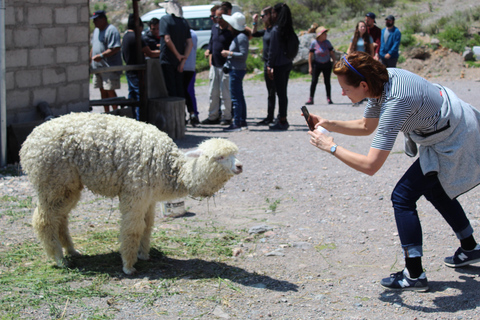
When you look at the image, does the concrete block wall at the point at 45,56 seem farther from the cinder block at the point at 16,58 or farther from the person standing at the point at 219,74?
the person standing at the point at 219,74

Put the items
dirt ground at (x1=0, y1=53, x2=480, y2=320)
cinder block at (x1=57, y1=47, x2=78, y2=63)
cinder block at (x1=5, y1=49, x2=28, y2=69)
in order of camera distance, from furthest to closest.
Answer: cinder block at (x1=57, y1=47, x2=78, y2=63), cinder block at (x1=5, y1=49, x2=28, y2=69), dirt ground at (x1=0, y1=53, x2=480, y2=320)

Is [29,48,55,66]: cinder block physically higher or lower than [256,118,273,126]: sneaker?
higher

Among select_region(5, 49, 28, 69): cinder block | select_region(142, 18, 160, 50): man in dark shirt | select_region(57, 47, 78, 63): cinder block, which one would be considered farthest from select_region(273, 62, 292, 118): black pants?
select_region(5, 49, 28, 69): cinder block

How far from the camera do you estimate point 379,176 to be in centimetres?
725

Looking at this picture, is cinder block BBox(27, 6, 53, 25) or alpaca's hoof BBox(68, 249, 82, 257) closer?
alpaca's hoof BBox(68, 249, 82, 257)

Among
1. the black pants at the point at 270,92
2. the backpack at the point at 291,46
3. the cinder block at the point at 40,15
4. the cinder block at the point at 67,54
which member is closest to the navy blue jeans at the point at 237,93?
the black pants at the point at 270,92

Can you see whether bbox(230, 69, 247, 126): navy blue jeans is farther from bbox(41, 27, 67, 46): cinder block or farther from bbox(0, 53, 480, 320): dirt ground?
bbox(41, 27, 67, 46): cinder block

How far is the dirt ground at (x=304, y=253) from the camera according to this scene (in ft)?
12.5

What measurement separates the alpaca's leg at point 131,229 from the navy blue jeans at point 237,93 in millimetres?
6074

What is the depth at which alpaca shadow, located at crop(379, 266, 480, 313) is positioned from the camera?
12.4 feet

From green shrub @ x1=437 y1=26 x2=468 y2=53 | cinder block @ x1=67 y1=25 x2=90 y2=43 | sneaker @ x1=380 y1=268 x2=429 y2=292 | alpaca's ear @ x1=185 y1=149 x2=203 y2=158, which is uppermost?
green shrub @ x1=437 y1=26 x2=468 y2=53

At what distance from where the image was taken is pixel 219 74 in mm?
10781

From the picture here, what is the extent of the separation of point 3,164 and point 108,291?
428 cm

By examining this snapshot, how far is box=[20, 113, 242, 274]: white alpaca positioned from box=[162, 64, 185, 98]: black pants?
233 inches
